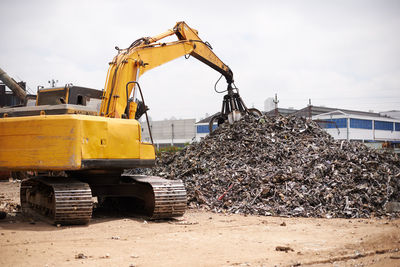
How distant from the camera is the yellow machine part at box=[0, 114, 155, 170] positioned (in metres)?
6.86

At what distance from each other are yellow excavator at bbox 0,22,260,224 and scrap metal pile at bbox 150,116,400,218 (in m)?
2.04

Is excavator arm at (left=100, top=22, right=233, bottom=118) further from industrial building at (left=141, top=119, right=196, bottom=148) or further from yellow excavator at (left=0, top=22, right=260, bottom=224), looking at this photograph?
industrial building at (left=141, top=119, right=196, bottom=148)

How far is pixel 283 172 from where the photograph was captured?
10047 millimetres

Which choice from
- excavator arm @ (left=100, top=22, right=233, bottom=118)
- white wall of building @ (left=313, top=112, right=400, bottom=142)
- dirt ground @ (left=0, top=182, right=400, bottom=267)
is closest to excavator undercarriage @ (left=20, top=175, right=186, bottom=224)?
dirt ground @ (left=0, top=182, right=400, bottom=267)

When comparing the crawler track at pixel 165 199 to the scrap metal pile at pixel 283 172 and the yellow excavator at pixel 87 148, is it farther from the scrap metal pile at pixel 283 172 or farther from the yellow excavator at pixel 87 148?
the scrap metal pile at pixel 283 172

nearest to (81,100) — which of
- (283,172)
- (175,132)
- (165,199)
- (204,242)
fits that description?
(165,199)

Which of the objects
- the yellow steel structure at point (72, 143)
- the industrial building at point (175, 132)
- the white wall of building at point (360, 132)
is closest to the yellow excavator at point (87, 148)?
the yellow steel structure at point (72, 143)

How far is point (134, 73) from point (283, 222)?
426cm

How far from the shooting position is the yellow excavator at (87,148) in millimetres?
6910

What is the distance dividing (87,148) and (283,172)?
198 inches

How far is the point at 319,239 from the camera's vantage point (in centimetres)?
614

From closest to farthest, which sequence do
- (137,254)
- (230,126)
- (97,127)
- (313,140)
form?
(137,254) < (97,127) < (313,140) < (230,126)

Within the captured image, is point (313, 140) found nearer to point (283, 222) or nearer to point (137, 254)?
point (283, 222)

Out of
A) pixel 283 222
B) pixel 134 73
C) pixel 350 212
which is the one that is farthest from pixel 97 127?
pixel 350 212
